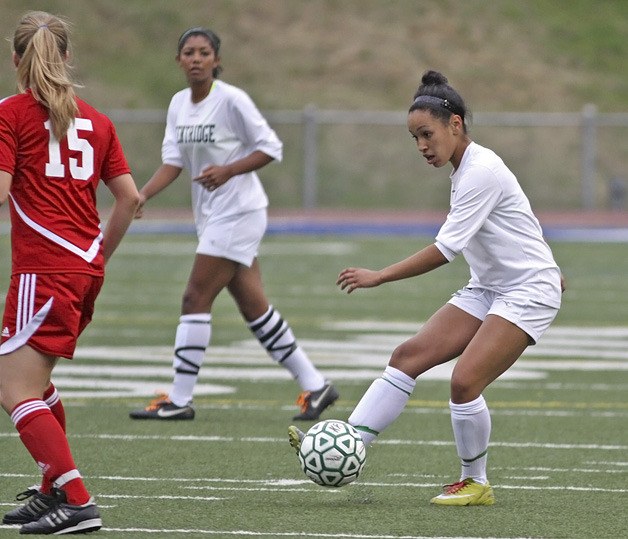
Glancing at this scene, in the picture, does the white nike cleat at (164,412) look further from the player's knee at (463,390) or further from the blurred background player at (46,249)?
the blurred background player at (46,249)

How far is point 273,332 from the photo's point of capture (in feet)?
31.9

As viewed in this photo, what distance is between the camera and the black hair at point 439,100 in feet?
22.1

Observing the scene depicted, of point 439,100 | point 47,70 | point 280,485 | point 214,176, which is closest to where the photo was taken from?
point 47,70

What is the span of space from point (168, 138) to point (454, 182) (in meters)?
3.53

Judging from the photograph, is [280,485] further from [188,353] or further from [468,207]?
[188,353]

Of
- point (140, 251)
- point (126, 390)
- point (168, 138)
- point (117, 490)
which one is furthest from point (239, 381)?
point (140, 251)

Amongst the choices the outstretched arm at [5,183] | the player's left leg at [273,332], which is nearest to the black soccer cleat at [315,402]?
the player's left leg at [273,332]

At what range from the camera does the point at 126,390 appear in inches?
421

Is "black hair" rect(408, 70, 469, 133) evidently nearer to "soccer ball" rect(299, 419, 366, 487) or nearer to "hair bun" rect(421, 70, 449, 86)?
"hair bun" rect(421, 70, 449, 86)

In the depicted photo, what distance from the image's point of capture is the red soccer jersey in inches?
235

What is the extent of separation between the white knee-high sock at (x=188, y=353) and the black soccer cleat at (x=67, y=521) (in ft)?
11.6

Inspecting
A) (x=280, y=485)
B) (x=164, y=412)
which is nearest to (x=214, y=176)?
(x=164, y=412)

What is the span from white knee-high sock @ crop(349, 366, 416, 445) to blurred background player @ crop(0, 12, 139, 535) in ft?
4.79

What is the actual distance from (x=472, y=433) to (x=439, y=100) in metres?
1.49
